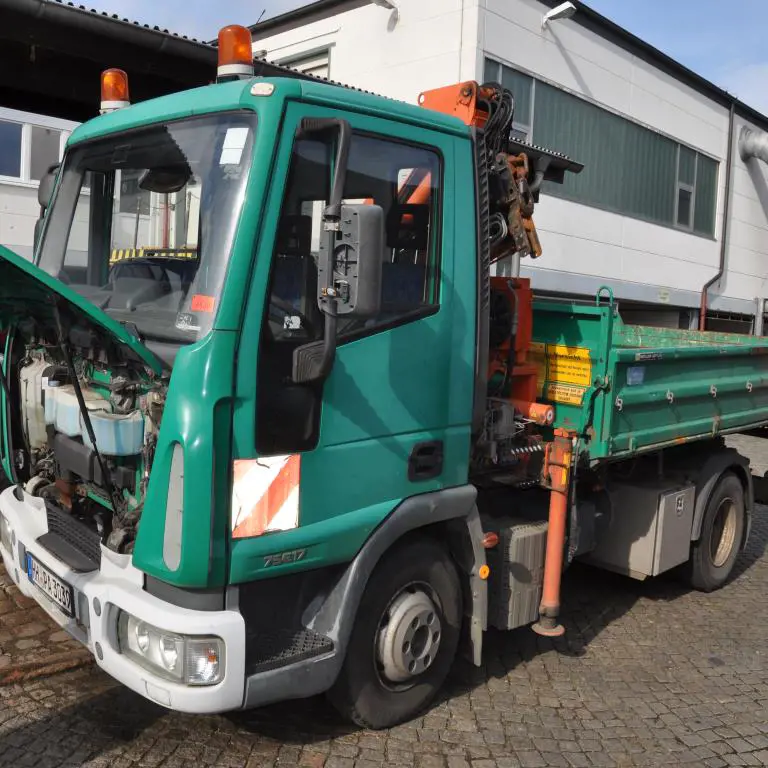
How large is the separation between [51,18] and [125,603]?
4816 mm

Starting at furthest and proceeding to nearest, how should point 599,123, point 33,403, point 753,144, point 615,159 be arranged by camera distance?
point 753,144
point 615,159
point 599,123
point 33,403

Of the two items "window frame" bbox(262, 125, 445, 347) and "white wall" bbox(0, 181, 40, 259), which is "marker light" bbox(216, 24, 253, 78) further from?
"white wall" bbox(0, 181, 40, 259)

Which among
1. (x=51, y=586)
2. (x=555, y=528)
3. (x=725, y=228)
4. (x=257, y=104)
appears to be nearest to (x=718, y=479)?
(x=555, y=528)

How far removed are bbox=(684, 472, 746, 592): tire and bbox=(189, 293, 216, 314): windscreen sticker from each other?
4.11m

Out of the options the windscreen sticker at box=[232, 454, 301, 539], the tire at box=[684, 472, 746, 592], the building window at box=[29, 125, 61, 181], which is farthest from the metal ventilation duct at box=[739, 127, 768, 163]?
the windscreen sticker at box=[232, 454, 301, 539]

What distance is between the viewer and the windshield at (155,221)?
2936 mm

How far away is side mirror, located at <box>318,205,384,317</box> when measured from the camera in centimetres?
274

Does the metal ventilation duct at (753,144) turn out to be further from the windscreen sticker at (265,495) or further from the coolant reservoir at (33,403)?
the windscreen sticker at (265,495)

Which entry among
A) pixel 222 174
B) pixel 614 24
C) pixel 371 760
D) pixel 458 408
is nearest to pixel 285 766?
pixel 371 760

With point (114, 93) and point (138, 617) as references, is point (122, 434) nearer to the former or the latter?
point (138, 617)

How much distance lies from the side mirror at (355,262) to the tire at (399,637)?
4.13 ft

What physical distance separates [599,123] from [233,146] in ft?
35.3

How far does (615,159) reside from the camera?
13.0 m

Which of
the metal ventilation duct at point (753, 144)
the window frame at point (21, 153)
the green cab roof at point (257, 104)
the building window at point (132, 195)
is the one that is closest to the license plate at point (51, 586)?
the building window at point (132, 195)
